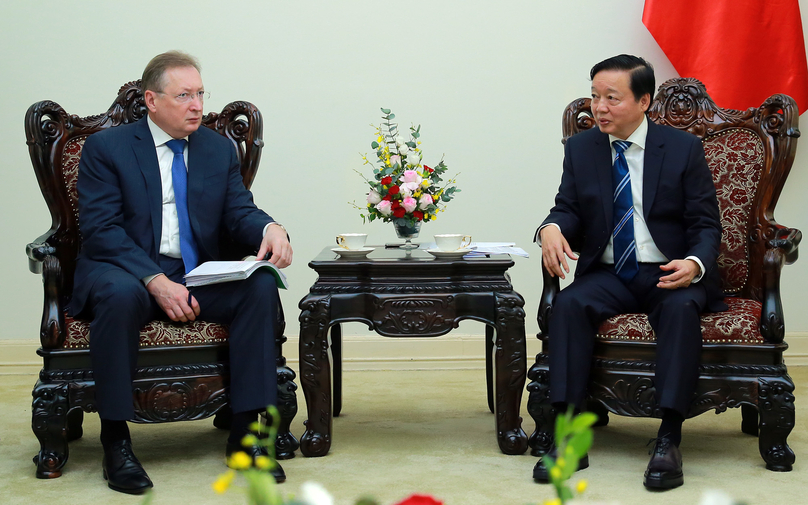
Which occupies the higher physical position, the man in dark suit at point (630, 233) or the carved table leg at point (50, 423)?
the man in dark suit at point (630, 233)

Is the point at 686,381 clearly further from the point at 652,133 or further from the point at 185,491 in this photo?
the point at 185,491

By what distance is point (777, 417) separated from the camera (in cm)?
240

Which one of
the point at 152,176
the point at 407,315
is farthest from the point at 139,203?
the point at 407,315

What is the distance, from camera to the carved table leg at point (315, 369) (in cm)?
261

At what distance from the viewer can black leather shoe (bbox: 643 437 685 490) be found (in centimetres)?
227

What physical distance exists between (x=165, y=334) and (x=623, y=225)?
1.52 m

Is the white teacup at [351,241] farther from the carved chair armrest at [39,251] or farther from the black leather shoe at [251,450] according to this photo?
the carved chair armrest at [39,251]

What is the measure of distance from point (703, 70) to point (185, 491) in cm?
306

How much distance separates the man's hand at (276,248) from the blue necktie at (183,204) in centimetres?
24

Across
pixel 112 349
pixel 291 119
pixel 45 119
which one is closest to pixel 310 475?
pixel 112 349

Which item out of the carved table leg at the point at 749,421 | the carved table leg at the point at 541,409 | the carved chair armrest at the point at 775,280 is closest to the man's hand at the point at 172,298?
the carved table leg at the point at 541,409

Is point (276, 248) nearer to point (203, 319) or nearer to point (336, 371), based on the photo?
point (203, 319)

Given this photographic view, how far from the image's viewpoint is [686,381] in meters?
2.36

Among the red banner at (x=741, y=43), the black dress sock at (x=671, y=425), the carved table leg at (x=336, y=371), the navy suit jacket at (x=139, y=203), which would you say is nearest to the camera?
the black dress sock at (x=671, y=425)
